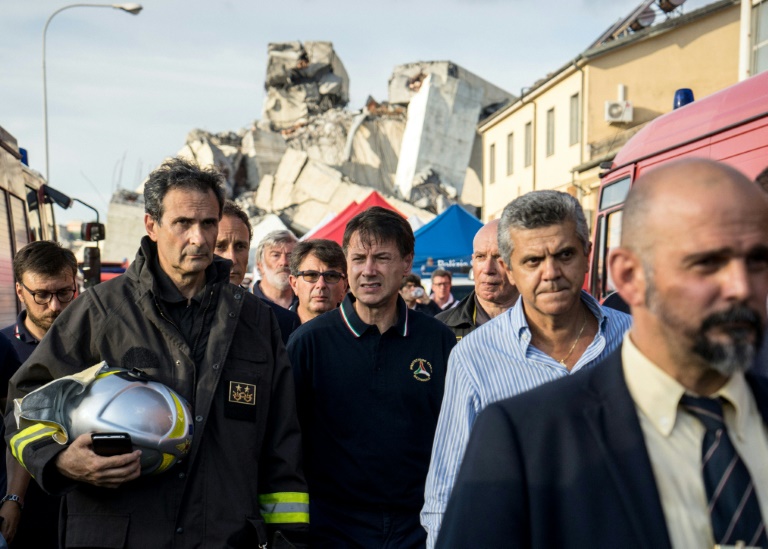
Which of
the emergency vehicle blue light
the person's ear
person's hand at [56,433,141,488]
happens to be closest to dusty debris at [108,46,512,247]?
the emergency vehicle blue light

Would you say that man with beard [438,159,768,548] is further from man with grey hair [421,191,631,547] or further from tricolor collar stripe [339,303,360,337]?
tricolor collar stripe [339,303,360,337]

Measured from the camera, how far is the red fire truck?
22.6 ft

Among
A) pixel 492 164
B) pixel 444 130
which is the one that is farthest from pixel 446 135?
pixel 492 164

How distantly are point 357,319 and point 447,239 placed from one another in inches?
449

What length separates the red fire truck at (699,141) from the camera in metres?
6.88

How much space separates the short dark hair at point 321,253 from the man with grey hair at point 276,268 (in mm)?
1026

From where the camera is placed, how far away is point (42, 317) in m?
5.28

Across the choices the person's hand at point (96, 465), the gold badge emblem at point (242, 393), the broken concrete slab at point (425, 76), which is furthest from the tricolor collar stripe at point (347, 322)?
the broken concrete slab at point (425, 76)

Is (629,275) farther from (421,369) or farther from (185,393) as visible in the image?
(421,369)

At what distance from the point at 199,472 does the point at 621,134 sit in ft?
78.4

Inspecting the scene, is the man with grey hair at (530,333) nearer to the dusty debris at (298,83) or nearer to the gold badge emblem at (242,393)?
the gold badge emblem at (242,393)

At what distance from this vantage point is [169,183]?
405 centimetres

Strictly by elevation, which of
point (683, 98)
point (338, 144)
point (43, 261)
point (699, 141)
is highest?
point (338, 144)

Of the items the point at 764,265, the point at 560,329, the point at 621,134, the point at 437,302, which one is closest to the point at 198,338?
the point at 560,329
